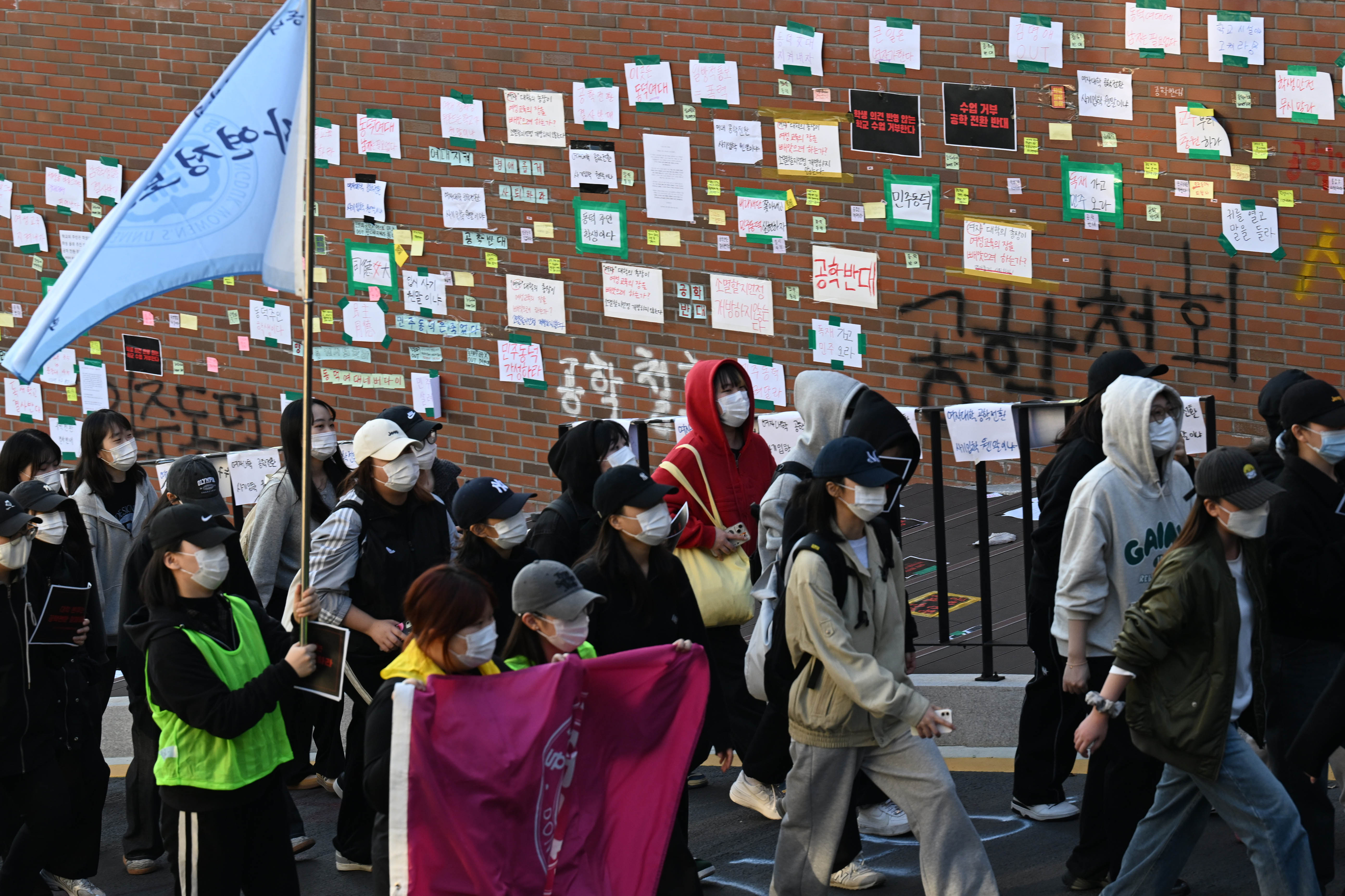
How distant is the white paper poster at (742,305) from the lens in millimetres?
11617

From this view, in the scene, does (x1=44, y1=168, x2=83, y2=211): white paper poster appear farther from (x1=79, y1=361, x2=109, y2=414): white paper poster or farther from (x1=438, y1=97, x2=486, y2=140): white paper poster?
(x1=438, y1=97, x2=486, y2=140): white paper poster

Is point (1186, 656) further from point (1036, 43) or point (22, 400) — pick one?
point (22, 400)

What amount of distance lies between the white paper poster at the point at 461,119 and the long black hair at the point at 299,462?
534cm

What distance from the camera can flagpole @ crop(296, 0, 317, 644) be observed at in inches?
200

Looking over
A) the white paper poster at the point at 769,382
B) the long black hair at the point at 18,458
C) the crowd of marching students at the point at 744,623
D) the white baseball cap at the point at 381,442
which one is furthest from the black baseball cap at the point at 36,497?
the white paper poster at the point at 769,382

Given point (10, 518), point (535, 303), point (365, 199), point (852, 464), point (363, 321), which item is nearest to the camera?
point (852, 464)

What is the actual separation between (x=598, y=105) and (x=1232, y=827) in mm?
7959

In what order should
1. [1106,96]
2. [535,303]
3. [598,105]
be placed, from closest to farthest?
[1106,96] < [598,105] < [535,303]

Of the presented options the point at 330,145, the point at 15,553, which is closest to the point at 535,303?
the point at 330,145

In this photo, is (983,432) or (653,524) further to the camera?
(983,432)

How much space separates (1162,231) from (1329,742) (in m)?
5.35

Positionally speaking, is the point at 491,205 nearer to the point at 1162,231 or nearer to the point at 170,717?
the point at 1162,231

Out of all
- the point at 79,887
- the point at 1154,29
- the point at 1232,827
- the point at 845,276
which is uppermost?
the point at 1154,29

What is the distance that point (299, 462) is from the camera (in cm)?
701
